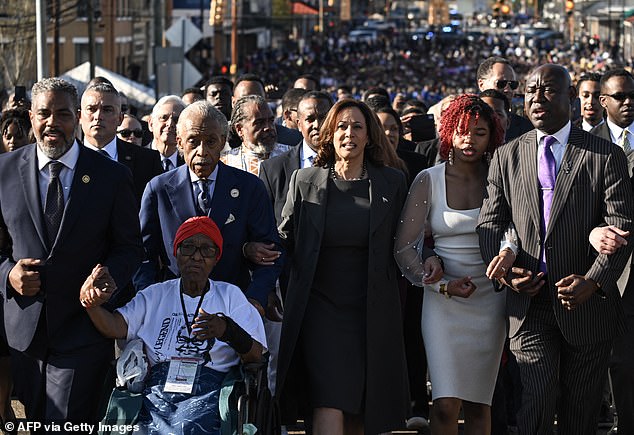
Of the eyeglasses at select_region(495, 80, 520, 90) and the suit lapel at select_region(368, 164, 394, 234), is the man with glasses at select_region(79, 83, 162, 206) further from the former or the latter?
the eyeglasses at select_region(495, 80, 520, 90)

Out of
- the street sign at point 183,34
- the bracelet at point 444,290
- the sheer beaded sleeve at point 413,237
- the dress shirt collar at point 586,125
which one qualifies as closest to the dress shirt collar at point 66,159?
the sheer beaded sleeve at point 413,237

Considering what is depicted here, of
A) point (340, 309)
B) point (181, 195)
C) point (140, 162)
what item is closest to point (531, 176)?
point (340, 309)

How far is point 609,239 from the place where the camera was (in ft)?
23.0

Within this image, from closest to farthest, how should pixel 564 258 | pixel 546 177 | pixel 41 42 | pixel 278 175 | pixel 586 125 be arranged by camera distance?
pixel 564 258, pixel 546 177, pixel 278 175, pixel 586 125, pixel 41 42

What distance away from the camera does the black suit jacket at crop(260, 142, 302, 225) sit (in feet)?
28.3

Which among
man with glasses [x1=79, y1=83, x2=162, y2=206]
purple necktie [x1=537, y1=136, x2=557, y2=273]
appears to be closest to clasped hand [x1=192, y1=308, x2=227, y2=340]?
purple necktie [x1=537, y1=136, x2=557, y2=273]

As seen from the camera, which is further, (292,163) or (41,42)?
(41,42)

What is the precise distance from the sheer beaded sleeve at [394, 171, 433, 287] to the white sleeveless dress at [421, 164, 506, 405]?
0.33ft

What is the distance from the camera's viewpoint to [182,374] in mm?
6836

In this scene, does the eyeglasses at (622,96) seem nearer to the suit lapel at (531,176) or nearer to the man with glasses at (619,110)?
the man with glasses at (619,110)

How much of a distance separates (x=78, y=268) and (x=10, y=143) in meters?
3.40

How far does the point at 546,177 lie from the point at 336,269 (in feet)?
4.24

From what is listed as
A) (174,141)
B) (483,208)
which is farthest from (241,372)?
(174,141)

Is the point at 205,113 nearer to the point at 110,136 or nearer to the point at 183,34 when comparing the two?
the point at 110,136
